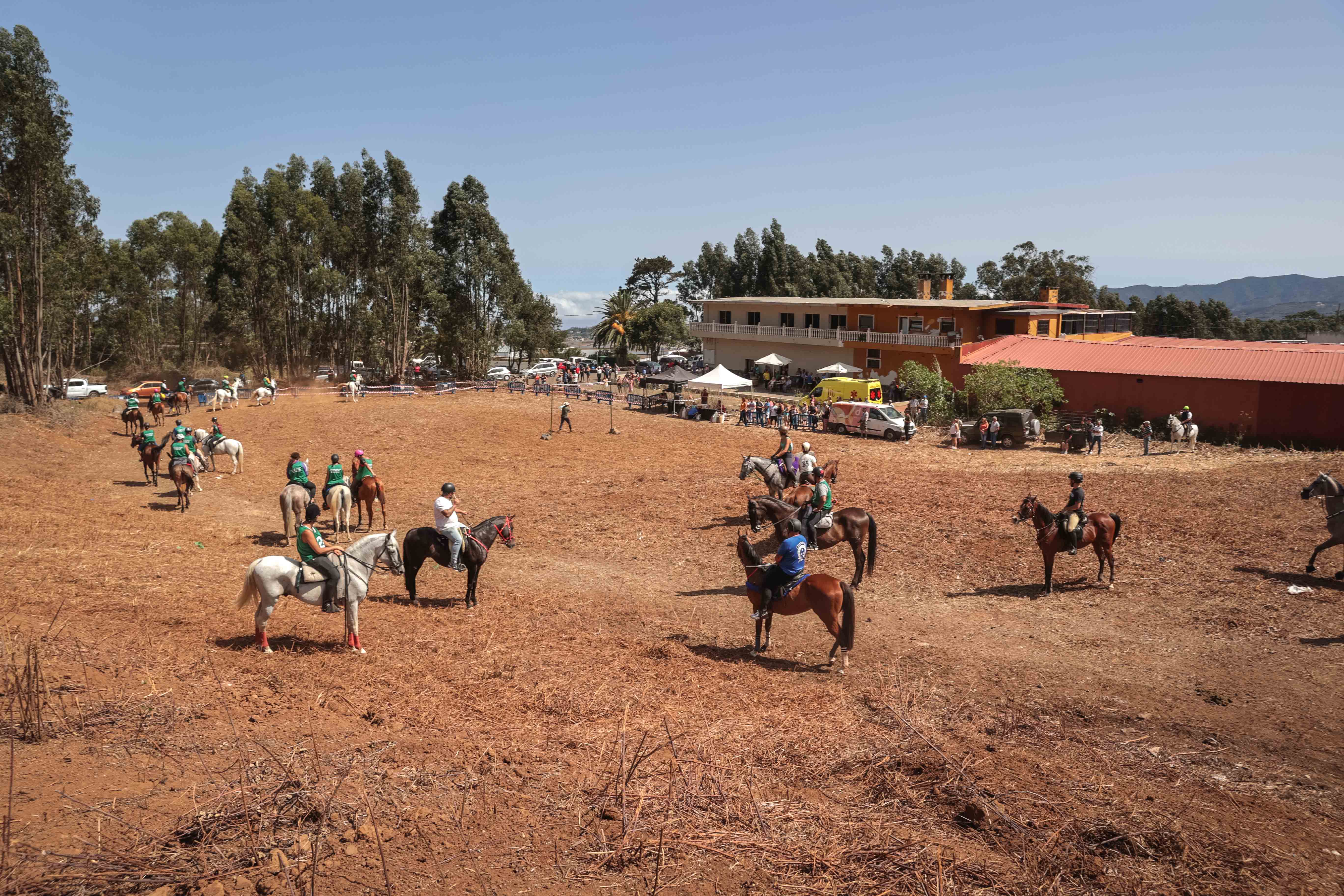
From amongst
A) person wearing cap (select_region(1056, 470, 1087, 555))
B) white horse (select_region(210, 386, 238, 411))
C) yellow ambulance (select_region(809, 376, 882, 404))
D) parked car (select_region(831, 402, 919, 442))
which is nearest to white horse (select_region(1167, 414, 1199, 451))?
parked car (select_region(831, 402, 919, 442))

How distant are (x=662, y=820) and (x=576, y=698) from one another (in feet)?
10.2

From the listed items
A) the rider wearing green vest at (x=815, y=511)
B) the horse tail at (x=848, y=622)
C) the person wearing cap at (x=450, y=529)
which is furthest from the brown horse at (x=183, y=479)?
the horse tail at (x=848, y=622)

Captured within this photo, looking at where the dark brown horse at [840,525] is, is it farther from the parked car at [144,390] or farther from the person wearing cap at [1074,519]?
the parked car at [144,390]

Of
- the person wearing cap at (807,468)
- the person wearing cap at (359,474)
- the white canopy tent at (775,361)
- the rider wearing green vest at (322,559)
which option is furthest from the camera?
the white canopy tent at (775,361)

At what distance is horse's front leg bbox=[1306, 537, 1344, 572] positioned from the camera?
14336 mm

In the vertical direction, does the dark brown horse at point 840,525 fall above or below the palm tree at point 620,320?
below

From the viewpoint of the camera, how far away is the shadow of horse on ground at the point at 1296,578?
1417 cm

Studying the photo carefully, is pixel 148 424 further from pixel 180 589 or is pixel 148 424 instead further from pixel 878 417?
pixel 878 417

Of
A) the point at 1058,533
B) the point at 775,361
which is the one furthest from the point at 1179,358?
the point at 1058,533

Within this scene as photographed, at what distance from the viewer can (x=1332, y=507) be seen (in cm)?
1464

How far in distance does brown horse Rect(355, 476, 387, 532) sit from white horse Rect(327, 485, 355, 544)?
0.54 metres

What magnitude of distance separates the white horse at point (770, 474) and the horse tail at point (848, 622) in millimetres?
6737

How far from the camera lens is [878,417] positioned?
33.8 meters

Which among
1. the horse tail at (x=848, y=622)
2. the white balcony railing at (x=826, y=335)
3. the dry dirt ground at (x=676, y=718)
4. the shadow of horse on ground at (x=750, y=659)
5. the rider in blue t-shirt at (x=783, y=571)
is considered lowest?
the shadow of horse on ground at (x=750, y=659)
